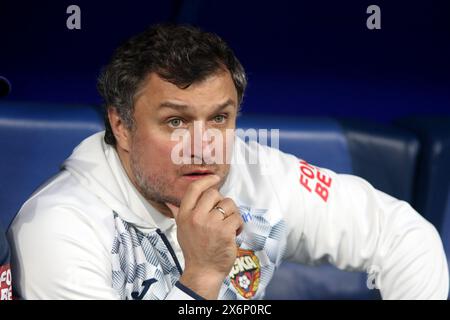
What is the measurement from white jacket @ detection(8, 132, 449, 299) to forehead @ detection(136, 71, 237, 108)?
0.37ft

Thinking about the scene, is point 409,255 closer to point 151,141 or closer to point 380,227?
point 380,227

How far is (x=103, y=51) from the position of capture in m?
1.63

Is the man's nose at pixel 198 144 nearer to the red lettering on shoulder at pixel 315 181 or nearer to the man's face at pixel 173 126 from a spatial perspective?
the man's face at pixel 173 126

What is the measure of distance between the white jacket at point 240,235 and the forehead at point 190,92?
113 mm

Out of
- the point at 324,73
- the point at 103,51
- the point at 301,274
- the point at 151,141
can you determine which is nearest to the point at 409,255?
the point at 301,274

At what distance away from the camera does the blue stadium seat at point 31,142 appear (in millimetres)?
1447

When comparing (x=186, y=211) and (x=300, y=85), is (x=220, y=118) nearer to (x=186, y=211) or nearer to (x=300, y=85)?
(x=186, y=211)

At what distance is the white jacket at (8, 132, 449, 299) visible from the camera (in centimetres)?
112

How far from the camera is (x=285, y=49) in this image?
1.70 metres

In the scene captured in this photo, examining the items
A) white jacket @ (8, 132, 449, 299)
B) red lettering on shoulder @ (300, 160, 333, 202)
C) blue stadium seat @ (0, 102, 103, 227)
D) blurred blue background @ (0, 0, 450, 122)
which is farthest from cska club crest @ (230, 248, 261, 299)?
blurred blue background @ (0, 0, 450, 122)

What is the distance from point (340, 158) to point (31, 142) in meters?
0.54

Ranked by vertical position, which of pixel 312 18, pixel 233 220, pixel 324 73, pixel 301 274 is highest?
pixel 312 18

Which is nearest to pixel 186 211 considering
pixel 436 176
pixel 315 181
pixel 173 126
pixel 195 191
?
pixel 195 191

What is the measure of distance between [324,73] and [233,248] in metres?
0.69
